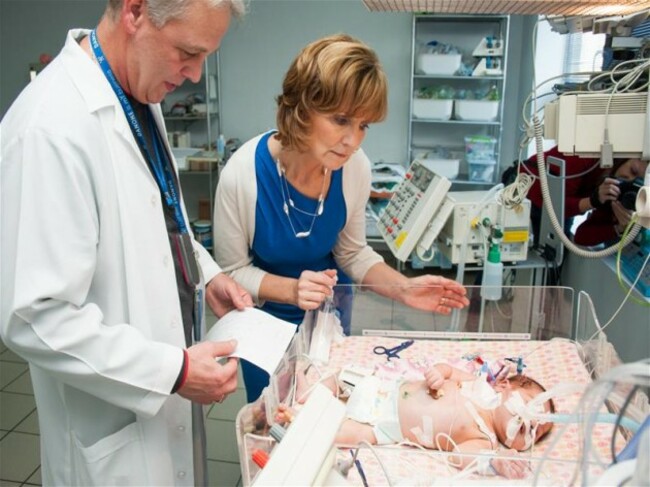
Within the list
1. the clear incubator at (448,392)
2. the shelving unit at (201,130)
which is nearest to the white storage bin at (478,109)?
the shelving unit at (201,130)

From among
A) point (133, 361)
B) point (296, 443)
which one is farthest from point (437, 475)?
point (133, 361)

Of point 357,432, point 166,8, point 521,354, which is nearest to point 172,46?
point 166,8

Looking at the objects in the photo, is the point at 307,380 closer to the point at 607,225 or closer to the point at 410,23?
the point at 607,225

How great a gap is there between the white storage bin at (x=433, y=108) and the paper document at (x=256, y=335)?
3509mm

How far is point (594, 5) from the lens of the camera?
5.19ft

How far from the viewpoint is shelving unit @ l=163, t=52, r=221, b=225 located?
4.76 m

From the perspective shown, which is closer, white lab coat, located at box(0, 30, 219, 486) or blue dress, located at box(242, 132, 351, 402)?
white lab coat, located at box(0, 30, 219, 486)

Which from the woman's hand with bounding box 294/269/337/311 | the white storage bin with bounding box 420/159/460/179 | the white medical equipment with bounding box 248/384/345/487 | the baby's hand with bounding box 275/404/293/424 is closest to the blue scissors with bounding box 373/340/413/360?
the woman's hand with bounding box 294/269/337/311

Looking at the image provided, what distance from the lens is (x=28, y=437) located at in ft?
8.28

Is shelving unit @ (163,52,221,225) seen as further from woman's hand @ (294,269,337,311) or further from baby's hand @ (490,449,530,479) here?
baby's hand @ (490,449,530,479)

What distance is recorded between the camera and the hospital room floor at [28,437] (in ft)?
7.55

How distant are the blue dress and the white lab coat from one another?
0.51 metres

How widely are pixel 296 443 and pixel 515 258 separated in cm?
190

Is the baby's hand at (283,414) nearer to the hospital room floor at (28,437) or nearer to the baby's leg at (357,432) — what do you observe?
the baby's leg at (357,432)
